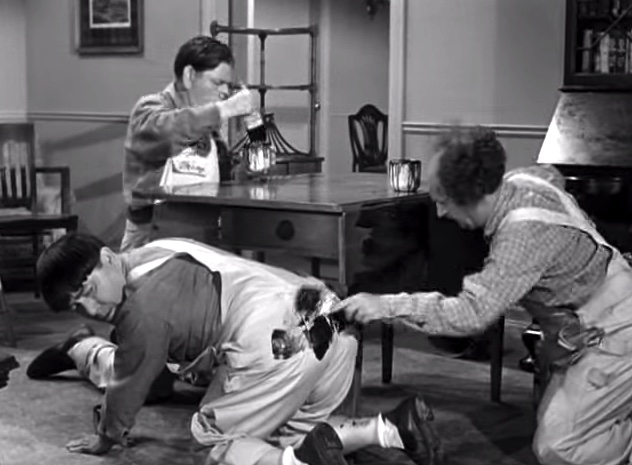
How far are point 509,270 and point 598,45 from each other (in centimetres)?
266

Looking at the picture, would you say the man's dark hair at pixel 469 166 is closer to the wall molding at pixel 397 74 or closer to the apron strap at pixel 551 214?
the apron strap at pixel 551 214

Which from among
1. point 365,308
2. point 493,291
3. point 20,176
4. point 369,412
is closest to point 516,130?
point 369,412

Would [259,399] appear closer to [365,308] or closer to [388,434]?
[388,434]

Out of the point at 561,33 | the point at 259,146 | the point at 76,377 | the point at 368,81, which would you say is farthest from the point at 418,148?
the point at 368,81

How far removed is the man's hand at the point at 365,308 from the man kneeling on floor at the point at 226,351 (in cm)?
23

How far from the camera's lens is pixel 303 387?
274 cm

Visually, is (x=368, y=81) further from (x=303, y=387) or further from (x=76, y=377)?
(x=303, y=387)

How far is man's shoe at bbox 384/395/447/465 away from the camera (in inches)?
110

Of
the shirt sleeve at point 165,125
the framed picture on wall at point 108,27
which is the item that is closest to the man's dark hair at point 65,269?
the shirt sleeve at point 165,125

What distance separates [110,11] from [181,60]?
3.43 metres

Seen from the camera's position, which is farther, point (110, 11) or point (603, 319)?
point (110, 11)

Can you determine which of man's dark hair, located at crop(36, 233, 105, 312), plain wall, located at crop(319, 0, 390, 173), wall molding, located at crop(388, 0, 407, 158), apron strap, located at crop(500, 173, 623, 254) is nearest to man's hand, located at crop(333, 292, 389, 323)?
apron strap, located at crop(500, 173, 623, 254)

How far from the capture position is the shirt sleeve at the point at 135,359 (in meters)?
2.63

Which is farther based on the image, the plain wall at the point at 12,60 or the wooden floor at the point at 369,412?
the plain wall at the point at 12,60
